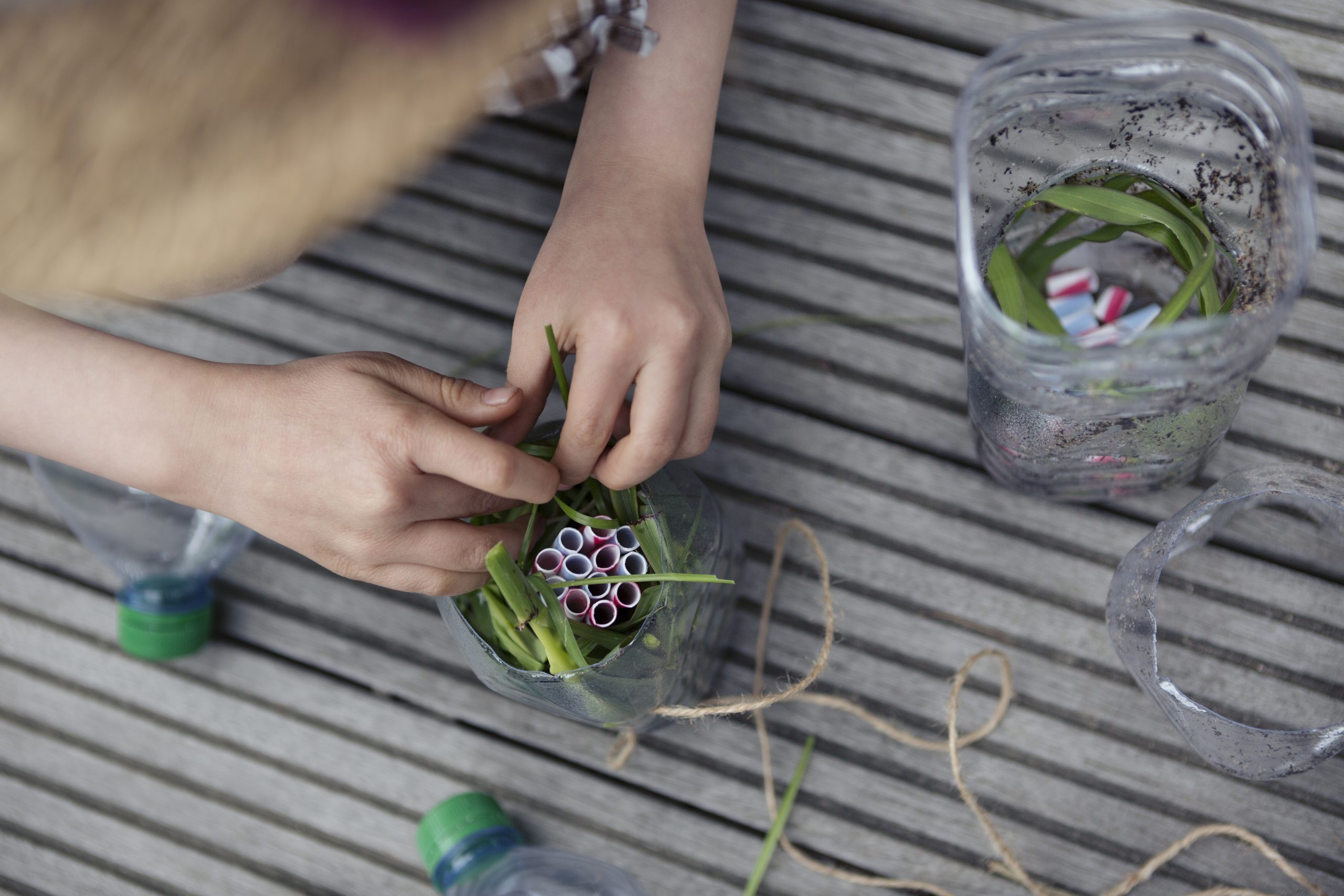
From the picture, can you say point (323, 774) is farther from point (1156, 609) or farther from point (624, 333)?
point (1156, 609)

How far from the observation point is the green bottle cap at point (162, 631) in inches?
22.8

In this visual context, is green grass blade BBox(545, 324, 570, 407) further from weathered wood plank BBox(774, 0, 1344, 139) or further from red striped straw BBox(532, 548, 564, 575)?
weathered wood plank BBox(774, 0, 1344, 139)

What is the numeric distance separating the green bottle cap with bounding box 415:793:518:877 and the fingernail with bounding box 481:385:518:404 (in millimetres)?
273

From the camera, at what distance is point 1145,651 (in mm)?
514

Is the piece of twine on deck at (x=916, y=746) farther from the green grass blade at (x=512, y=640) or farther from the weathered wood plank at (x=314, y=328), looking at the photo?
the weathered wood plank at (x=314, y=328)

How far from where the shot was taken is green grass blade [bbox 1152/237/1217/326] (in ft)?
1.37

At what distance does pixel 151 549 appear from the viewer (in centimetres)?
65

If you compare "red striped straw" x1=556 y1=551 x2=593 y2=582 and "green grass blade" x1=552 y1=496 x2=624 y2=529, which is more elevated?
"green grass blade" x1=552 y1=496 x2=624 y2=529

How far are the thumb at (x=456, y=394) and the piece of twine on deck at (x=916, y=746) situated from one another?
0.66ft

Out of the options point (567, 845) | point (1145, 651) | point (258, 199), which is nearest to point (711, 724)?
point (567, 845)

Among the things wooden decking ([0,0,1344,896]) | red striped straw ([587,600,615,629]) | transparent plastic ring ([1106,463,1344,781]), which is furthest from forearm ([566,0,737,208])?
transparent plastic ring ([1106,463,1344,781])

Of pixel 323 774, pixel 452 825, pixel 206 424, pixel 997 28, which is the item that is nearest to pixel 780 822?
pixel 452 825

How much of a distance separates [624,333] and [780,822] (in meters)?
0.33

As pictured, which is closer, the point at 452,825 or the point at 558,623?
the point at 558,623
